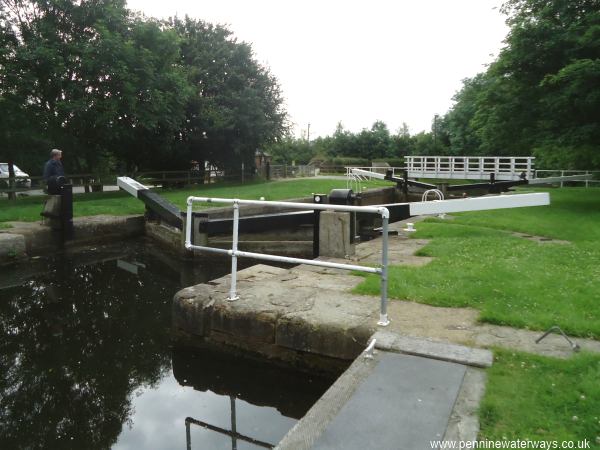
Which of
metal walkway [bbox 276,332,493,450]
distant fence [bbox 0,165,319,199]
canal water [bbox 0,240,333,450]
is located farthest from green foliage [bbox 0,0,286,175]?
metal walkway [bbox 276,332,493,450]

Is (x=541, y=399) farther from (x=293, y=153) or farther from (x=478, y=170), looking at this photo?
(x=293, y=153)

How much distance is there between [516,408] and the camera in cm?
230

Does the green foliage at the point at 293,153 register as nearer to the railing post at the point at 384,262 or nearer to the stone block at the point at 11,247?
the stone block at the point at 11,247

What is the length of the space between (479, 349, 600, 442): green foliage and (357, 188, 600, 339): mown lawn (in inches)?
27.3

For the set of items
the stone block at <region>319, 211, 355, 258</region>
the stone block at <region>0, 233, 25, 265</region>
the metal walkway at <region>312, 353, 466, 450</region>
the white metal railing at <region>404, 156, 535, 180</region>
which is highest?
the white metal railing at <region>404, 156, 535, 180</region>

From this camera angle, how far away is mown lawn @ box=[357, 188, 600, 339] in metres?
3.66

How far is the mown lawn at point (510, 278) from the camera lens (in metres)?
3.66

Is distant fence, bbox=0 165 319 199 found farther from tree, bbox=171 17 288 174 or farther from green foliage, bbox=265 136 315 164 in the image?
green foliage, bbox=265 136 315 164

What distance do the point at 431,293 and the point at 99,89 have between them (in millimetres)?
13740

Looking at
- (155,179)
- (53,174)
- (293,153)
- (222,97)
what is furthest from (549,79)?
(293,153)

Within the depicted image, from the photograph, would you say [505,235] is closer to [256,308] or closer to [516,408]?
[256,308]

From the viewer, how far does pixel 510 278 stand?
482cm

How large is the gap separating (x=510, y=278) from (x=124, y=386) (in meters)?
3.76

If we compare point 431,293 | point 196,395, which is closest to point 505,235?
point 431,293
